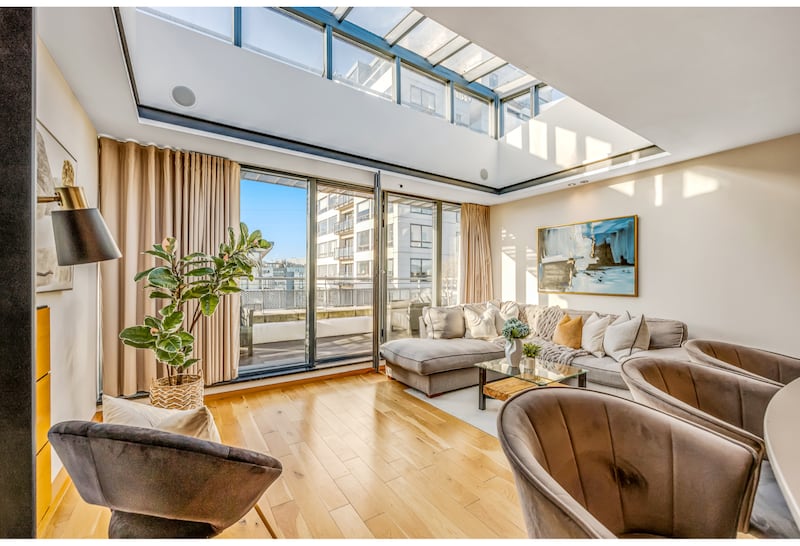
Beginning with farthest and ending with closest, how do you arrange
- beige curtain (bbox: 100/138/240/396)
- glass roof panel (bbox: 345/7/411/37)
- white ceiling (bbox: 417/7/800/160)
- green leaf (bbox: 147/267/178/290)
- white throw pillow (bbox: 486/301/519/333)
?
white throw pillow (bbox: 486/301/519/333), glass roof panel (bbox: 345/7/411/37), beige curtain (bbox: 100/138/240/396), green leaf (bbox: 147/267/178/290), white ceiling (bbox: 417/7/800/160)

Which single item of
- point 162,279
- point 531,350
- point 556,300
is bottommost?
point 531,350

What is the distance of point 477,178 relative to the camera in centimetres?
469

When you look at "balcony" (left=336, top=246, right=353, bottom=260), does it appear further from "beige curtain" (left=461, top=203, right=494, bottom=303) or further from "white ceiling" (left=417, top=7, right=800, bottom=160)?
"white ceiling" (left=417, top=7, right=800, bottom=160)

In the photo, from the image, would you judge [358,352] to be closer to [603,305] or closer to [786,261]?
[603,305]

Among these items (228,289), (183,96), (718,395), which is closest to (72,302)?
(228,289)

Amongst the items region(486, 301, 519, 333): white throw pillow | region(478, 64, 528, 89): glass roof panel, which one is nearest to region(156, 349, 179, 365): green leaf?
region(486, 301, 519, 333): white throw pillow

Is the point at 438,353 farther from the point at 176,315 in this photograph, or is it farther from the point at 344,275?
the point at 176,315

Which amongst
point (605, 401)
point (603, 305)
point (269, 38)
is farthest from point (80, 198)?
point (603, 305)

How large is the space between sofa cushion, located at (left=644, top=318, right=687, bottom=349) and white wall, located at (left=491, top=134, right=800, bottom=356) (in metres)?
0.16

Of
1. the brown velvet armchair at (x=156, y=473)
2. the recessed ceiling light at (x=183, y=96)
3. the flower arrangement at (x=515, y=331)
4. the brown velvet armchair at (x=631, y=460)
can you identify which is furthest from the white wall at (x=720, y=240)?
the recessed ceiling light at (x=183, y=96)

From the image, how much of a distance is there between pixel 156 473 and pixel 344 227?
3.67m

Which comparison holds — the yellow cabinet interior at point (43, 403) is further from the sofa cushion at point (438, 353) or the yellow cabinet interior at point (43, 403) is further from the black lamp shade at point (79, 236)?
the sofa cushion at point (438, 353)

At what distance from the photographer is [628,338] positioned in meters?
3.47

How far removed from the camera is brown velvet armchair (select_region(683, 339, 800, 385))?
5.76ft
